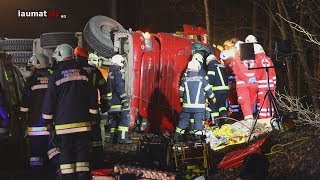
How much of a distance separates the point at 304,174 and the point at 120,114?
5.65m

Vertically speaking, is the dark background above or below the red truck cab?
above

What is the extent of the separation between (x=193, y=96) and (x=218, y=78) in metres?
0.89

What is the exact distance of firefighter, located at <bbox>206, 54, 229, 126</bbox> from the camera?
1125cm

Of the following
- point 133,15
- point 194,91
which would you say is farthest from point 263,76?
point 133,15

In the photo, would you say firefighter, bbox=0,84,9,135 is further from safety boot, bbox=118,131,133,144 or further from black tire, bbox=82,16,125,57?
black tire, bbox=82,16,125,57

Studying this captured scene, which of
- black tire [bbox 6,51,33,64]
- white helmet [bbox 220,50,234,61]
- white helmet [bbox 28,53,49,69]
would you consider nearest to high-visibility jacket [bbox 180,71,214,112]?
white helmet [bbox 220,50,234,61]

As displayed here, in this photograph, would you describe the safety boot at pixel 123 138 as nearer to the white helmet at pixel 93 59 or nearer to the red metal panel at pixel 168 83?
the red metal panel at pixel 168 83

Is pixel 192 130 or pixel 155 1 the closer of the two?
pixel 192 130

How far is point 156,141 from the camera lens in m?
7.56

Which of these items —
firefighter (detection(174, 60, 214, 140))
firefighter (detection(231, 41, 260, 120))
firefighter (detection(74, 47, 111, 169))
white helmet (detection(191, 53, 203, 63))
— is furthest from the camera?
white helmet (detection(191, 53, 203, 63))

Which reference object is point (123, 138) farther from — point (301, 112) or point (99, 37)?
Result: point (301, 112)

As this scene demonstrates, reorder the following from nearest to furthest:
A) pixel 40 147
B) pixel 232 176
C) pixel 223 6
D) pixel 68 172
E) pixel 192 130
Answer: pixel 68 172 → pixel 232 176 → pixel 40 147 → pixel 192 130 → pixel 223 6

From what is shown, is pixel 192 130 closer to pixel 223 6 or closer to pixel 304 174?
pixel 304 174

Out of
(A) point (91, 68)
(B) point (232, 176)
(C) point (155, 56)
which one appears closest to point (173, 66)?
(C) point (155, 56)
